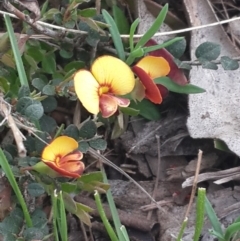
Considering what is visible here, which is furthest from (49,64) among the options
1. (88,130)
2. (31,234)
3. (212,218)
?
(212,218)

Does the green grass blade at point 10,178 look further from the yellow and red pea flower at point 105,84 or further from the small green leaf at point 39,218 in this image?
the yellow and red pea flower at point 105,84

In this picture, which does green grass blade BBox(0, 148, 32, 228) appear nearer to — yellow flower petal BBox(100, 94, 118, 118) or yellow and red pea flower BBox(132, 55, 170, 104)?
yellow flower petal BBox(100, 94, 118, 118)

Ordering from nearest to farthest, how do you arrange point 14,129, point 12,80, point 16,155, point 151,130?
point 14,129 → point 16,155 → point 12,80 → point 151,130

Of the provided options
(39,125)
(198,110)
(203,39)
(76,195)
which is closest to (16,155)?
(39,125)

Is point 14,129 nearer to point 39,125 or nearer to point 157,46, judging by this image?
point 39,125

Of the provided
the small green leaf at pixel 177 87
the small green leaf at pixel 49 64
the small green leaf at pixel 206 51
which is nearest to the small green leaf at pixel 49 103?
the small green leaf at pixel 49 64

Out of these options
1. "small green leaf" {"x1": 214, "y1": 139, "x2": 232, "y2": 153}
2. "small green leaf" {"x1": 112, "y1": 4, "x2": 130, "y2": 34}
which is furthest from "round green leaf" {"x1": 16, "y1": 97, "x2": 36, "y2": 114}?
"small green leaf" {"x1": 214, "y1": 139, "x2": 232, "y2": 153}

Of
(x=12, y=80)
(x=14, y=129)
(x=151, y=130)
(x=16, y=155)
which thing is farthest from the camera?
(x=151, y=130)
